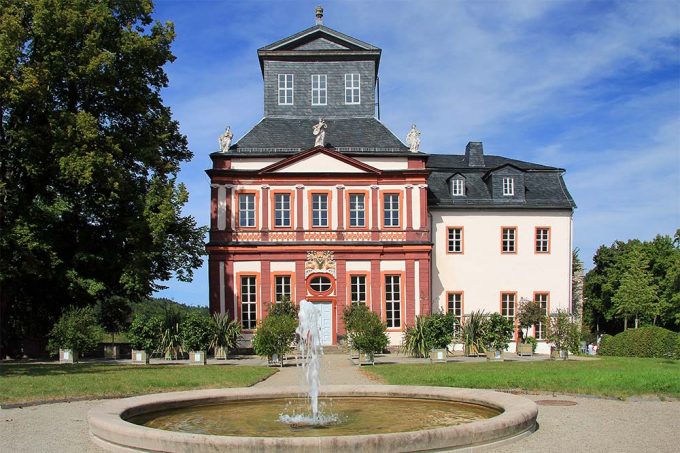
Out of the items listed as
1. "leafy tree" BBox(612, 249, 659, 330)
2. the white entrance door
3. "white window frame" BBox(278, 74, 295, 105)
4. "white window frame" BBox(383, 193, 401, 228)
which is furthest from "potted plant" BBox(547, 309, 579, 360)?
"leafy tree" BBox(612, 249, 659, 330)

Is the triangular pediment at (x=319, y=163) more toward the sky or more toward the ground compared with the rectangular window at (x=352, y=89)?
more toward the ground

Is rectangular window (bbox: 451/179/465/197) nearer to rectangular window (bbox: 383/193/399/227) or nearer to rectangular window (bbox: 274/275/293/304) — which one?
rectangular window (bbox: 383/193/399/227)

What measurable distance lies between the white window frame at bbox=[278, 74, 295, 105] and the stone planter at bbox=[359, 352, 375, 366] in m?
18.0

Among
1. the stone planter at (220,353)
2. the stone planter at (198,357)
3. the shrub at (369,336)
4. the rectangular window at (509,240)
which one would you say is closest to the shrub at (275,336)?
the shrub at (369,336)

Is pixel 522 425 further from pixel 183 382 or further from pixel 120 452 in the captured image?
pixel 183 382

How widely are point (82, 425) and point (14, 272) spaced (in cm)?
1850

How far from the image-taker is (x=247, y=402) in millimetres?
14766

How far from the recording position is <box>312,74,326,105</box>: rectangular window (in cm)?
4181

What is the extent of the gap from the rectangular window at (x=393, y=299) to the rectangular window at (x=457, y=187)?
20.3 feet

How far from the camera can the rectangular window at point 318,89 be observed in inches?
1646

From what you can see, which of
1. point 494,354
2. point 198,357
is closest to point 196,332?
point 198,357

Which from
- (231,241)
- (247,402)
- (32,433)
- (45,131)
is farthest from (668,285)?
(32,433)

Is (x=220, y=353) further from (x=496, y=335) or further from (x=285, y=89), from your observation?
(x=285, y=89)

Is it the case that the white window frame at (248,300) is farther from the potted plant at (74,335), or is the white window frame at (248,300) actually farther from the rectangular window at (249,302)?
the potted plant at (74,335)
